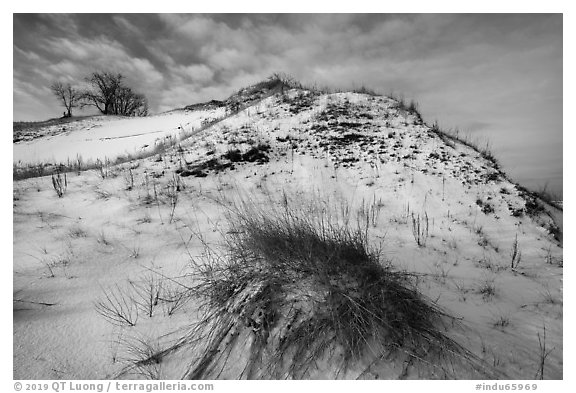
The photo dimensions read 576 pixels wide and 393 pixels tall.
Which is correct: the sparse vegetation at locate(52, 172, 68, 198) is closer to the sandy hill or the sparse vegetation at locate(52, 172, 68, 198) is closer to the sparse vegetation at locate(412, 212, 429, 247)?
the sandy hill

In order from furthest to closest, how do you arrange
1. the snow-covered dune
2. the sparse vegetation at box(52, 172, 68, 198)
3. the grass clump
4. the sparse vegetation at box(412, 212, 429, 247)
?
the snow-covered dune
the sparse vegetation at box(52, 172, 68, 198)
the sparse vegetation at box(412, 212, 429, 247)
the grass clump

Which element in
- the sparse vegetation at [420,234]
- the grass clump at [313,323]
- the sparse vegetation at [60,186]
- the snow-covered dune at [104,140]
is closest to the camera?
the grass clump at [313,323]

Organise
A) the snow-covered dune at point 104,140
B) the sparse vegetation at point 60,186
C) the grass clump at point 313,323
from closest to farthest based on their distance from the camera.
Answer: the grass clump at point 313,323
the sparse vegetation at point 60,186
the snow-covered dune at point 104,140

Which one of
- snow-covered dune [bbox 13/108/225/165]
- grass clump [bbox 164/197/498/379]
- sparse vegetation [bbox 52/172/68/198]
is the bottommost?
grass clump [bbox 164/197/498/379]

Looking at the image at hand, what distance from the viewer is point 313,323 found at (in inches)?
72.1

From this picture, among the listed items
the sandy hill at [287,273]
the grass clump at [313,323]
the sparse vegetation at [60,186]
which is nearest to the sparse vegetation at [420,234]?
the sandy hill at [287,273]

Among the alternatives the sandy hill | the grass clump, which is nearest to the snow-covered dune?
the sandy hill

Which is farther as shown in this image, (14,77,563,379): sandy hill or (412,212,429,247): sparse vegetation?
(412,212,429,247): sparse vegetation

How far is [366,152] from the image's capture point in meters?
6.48

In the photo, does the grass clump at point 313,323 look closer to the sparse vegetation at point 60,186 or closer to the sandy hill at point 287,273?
the sandy hill at point 287,273

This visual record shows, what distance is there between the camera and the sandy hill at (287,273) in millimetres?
1806

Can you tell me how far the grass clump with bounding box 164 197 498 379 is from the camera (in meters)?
1.75

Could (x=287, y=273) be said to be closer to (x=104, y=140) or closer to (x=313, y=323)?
(x=313, y=323)

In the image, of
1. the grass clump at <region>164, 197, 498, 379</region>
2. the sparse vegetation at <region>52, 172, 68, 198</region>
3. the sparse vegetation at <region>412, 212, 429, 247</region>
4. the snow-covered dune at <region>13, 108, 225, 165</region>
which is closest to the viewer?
the grass clump at <region>164, 197, 498, 379</region>
